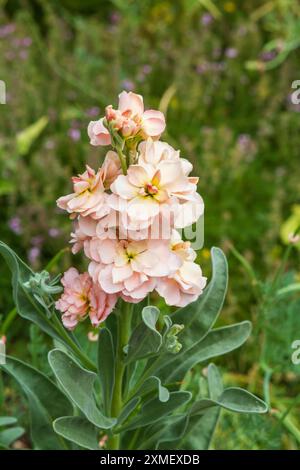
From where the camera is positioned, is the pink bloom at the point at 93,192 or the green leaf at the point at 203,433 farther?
the green leaf at the point at 203,433

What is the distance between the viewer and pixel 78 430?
101 cm

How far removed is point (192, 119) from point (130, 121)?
1587 millimetres

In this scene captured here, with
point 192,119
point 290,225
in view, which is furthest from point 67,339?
point 192,119

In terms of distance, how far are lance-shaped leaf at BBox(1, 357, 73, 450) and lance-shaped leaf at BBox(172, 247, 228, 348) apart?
20cm

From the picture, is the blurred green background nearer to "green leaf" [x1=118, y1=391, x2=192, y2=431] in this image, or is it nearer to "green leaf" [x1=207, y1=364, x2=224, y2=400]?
"green leaf" [x1=207, y1=364, x2=224, y2=400]

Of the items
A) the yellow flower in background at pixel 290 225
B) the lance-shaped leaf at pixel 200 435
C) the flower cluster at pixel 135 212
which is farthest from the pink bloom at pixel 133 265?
the yellow flower in background at pixel 290 225

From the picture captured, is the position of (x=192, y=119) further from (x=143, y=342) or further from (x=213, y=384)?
(x=143, y=342)

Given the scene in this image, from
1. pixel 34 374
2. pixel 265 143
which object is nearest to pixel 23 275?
pixel 34 374

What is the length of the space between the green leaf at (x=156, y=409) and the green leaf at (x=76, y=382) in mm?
62

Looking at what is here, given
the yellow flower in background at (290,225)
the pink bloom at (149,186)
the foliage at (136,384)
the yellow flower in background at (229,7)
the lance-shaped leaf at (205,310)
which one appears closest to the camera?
the pink bloom at (149,186)

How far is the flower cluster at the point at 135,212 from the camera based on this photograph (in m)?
0.86

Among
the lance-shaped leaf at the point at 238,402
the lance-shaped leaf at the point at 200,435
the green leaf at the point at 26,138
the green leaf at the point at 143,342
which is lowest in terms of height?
the lance-shaped leaf at the point at 200,435

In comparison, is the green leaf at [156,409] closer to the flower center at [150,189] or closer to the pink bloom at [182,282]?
the pink bloom at [182,282]

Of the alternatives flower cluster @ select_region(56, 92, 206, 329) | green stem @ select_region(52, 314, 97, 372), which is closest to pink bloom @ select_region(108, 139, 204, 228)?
flower cluster @ select_region(56, 92, 206, 329)
